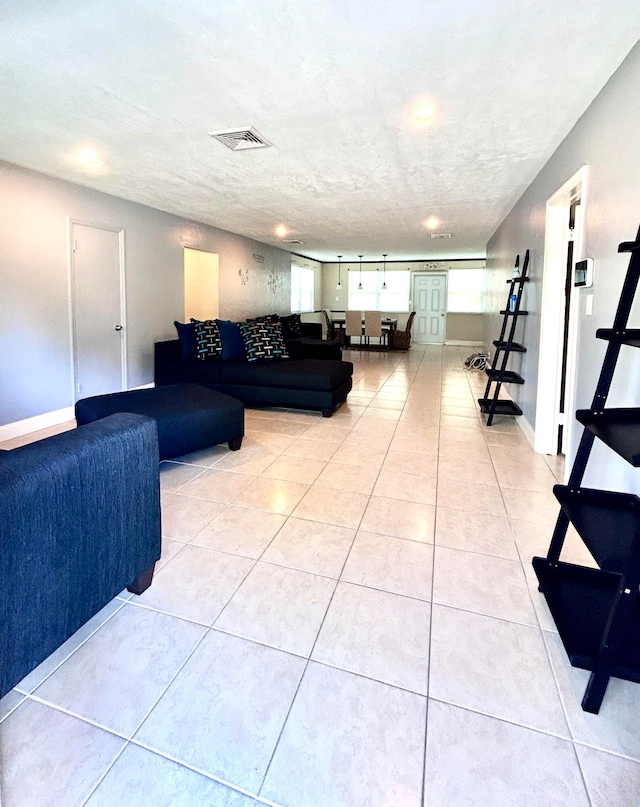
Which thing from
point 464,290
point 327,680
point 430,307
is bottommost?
point 327,680

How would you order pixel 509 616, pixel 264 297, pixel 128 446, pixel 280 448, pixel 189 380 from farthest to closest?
pixel 264 297
pixel 189 380
pixel 280 448
pixel 509 616
pixel 128 446

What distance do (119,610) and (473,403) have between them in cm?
463

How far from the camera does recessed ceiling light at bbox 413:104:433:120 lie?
2.60 meters

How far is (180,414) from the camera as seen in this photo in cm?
312

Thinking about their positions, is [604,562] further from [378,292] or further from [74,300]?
[378,292]

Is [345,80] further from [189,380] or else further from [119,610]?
[189,380]

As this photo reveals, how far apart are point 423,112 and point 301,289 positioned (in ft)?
28.7

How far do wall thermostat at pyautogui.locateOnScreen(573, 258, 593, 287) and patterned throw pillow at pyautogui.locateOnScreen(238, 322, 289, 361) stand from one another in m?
3.43

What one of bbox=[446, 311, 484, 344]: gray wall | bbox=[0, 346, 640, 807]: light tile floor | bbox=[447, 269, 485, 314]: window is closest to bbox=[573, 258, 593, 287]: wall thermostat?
bbox=[0, 346, 640, 807]: light tile floor

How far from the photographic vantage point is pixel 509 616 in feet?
5.54

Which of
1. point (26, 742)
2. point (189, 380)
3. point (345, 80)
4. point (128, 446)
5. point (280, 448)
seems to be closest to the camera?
point (26, 742)

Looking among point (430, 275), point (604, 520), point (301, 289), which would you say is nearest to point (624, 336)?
point (604, 520)

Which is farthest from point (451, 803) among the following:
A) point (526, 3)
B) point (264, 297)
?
point (264, 297)

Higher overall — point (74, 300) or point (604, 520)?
point (74, 300)
